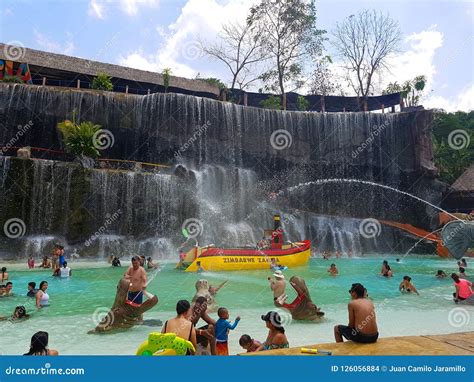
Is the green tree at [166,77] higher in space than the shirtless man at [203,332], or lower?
higher

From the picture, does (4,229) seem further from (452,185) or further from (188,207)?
(452,185)

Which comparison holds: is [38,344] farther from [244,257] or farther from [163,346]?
[244,257]

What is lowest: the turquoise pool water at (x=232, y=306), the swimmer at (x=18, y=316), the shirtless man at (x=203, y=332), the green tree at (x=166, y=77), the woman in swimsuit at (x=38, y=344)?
the turquoise pool water at (x=232, y=306)

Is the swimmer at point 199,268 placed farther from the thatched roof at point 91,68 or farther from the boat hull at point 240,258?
the thatched roof at point 91,68

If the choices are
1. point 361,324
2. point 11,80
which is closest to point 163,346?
point 361,324

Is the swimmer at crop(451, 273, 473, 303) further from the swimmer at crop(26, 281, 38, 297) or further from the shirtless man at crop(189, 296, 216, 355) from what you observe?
the swimmer at crop(26, 281, 38, 297)

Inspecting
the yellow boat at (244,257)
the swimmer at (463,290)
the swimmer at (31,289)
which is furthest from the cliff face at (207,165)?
the swimmer at (463,290)

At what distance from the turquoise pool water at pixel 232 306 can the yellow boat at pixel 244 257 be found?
805mm

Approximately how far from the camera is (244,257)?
64.7 ft

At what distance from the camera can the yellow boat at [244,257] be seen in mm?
19125

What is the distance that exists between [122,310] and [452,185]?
135 feet

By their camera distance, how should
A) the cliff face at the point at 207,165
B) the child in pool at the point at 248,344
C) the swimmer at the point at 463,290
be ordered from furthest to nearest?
the cliff face at the point at 207,165 < the swimmer at the point at 463,290 < the child in pool at the point at 248,344

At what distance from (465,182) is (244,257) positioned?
103ft

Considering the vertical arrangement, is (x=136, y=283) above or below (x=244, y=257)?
above
